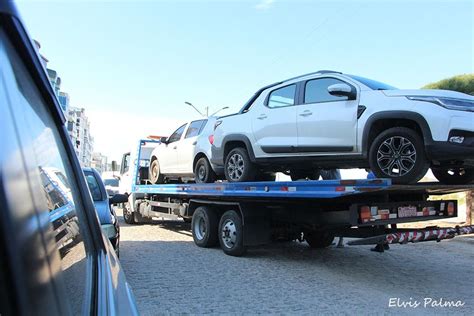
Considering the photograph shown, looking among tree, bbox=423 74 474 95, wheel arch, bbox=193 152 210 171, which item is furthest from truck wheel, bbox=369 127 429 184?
tree, bbox=423 74 474 95

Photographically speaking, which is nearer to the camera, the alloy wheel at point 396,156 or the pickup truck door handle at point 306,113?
the alloy wheel at point 396,156

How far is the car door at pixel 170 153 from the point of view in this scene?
11.2 metres

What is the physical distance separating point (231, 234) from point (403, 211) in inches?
128

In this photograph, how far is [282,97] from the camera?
7.55 m

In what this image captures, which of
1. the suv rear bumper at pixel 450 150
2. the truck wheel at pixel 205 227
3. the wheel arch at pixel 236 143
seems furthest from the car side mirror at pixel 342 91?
the truck wheel at pixel 205 227

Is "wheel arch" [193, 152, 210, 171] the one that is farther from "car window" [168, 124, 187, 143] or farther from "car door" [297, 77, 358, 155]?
"car door" [297, 77, 358, 155]

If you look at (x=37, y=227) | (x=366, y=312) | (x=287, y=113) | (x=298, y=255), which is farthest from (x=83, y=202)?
(x=298, y=255)

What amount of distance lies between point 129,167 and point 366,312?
11.1 m

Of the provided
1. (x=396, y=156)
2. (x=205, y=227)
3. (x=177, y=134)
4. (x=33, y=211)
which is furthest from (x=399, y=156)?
(x=177, y=134)

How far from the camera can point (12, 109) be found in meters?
0.86

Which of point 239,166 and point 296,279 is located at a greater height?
point 239,166

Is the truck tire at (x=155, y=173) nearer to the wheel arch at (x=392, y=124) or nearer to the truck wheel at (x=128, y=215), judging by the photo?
the truck wheel at (x=128, y=215)

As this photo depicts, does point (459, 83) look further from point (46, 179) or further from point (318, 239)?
point (46, 179)

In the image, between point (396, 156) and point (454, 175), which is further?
point (454, 175)
